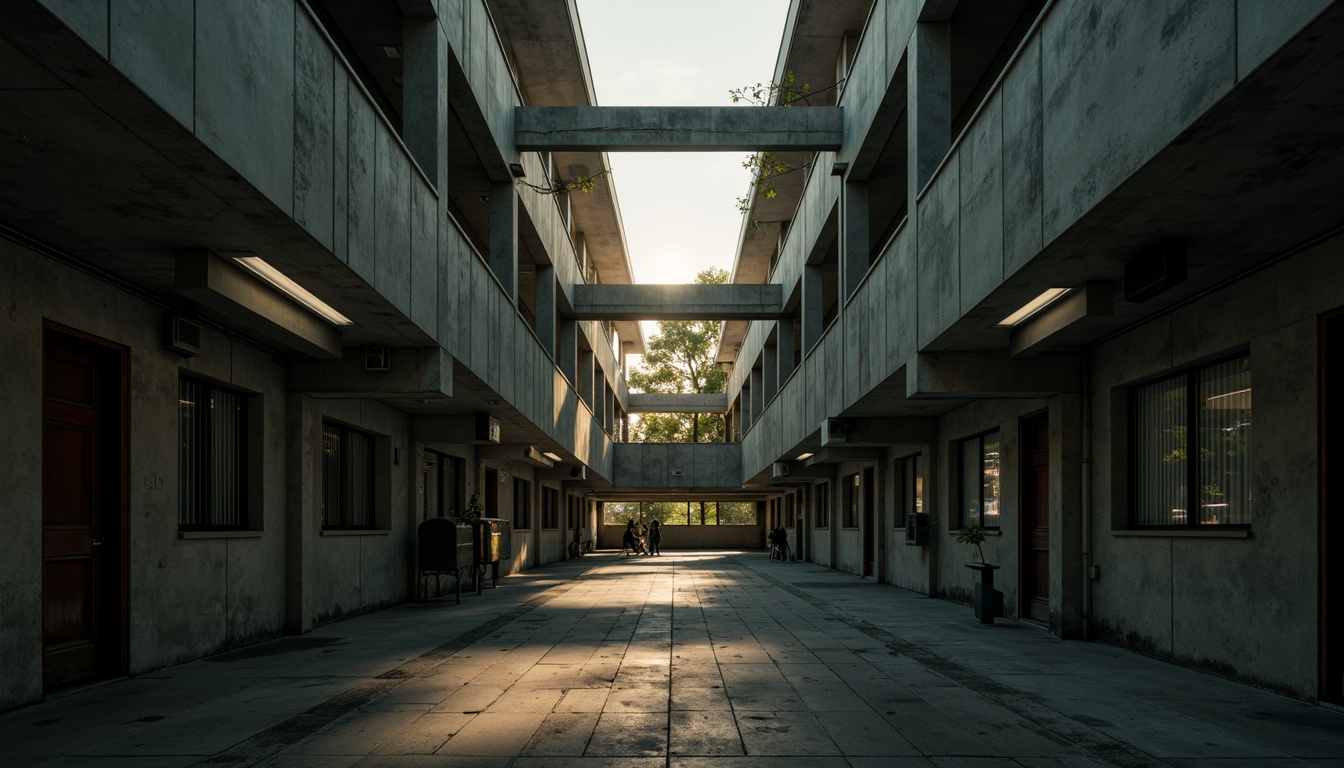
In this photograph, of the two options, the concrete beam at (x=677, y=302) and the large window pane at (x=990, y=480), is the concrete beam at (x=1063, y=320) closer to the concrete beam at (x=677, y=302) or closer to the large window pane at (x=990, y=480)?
the large window pane at (x=990, y=480)

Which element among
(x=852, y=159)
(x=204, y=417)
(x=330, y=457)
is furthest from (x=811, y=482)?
(x=204, y=417)

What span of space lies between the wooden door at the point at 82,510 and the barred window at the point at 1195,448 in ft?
31.5

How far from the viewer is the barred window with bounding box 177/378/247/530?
10.5 metres

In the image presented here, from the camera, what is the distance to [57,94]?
15.7 feet

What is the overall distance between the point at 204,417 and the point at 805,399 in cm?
1245

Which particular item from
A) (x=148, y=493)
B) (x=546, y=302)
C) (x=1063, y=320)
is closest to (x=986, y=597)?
(x=1063, y=320)

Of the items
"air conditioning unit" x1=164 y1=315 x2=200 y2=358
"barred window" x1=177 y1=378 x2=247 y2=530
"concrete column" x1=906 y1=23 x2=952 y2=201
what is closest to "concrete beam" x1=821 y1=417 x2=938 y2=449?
"concrete column" x1=906 y1=23 x2=952 y2=201

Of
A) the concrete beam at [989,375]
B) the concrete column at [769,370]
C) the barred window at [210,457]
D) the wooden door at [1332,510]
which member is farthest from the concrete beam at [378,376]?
the concrete column at [769,370]

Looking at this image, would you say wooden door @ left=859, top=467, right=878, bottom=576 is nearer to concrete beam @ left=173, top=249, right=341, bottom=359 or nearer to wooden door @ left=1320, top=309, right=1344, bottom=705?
concrete beam @ left=173, top=249, right=341, bottom=359

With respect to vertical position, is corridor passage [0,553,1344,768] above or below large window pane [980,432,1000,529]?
below

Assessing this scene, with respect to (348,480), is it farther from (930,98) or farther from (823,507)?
(823,507)

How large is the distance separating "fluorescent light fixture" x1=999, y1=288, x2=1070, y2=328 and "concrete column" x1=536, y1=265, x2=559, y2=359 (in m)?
13.6

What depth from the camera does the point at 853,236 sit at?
16.9m

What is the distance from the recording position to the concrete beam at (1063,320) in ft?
28.0
